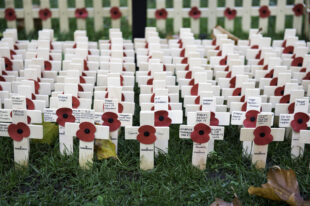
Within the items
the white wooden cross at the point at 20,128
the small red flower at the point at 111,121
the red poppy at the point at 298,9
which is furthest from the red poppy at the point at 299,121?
the red poppy at the point at 298,9

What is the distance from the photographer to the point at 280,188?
2.45m

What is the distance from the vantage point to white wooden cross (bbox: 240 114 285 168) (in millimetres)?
2736

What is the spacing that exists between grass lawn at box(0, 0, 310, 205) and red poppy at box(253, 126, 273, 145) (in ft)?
0.50

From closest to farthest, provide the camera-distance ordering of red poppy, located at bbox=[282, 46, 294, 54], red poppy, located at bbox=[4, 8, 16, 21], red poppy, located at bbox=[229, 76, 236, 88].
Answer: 1. red poppy, located at bbox=[229, 76, 236, 88]
2. red poppy, located at bbox=[282, 46, 294, 54]
3. red poppy, located at bbox=[4, 8, 16, 21]

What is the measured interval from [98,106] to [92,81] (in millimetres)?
580

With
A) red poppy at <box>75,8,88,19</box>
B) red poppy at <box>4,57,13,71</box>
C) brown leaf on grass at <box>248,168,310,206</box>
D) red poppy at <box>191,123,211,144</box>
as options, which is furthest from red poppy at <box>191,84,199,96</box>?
red poppy at <box>75,8,88,19</box>

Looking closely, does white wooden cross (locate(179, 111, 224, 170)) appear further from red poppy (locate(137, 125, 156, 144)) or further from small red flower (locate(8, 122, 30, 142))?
small red flower (locate(8, 122, 30, 142))

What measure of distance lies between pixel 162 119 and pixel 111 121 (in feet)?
0.95

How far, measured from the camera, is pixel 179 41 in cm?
419

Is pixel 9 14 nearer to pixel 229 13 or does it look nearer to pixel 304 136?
pixel 229 13

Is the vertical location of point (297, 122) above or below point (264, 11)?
below

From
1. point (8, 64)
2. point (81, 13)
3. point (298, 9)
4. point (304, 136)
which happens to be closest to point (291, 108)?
point (304, 136)

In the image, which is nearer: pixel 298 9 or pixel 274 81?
pixel 274 81

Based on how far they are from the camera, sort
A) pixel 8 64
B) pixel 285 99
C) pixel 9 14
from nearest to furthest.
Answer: pixel 285 99, pixel 8 64, pixel 9 14
